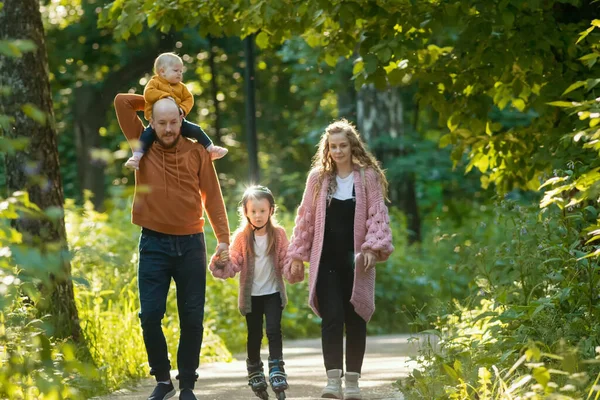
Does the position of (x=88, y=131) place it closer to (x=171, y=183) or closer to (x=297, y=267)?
(x=297, y=267)

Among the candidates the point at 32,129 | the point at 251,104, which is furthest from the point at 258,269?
the point at 251,104

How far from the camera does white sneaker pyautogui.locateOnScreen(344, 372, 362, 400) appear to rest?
7.38m

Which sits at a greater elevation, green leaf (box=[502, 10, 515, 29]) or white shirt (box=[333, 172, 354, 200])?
green leaf (box=[502, 10, 515, 29])

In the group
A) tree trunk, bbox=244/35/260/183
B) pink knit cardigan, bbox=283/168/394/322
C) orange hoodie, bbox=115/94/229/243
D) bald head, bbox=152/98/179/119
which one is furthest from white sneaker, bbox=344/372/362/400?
tree trunk, bbox=244/35/260/183

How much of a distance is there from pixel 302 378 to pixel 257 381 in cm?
176

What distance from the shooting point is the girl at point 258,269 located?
7.53 metres

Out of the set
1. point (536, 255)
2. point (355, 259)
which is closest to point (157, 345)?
point (355, 259)

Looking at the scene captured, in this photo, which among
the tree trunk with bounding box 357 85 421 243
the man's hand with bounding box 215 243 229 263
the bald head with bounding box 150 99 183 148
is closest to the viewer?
the bald head with bounding box 150 99 183 148

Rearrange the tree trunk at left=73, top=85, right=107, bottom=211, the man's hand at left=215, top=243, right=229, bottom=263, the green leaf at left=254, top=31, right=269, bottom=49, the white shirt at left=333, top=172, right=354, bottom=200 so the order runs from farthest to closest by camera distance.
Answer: the tree trunk at left=73, top=85, right=107, bottom=211 → the green leaf at left=254, top=31, right=269, bottom=49 → the white shirt at left=333, top=172, right=354, bottom=200 → the man's hand at left=215, top=243, right=229, bottom=263

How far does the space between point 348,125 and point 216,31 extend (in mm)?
3385

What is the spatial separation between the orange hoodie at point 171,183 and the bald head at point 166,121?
7 centimetres

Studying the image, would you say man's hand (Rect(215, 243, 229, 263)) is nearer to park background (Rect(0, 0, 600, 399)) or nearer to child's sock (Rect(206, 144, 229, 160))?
child's sock (Rect(206, 144, 229, 160))

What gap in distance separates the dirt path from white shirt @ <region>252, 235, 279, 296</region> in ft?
2.47

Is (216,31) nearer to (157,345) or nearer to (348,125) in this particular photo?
(348,125)
